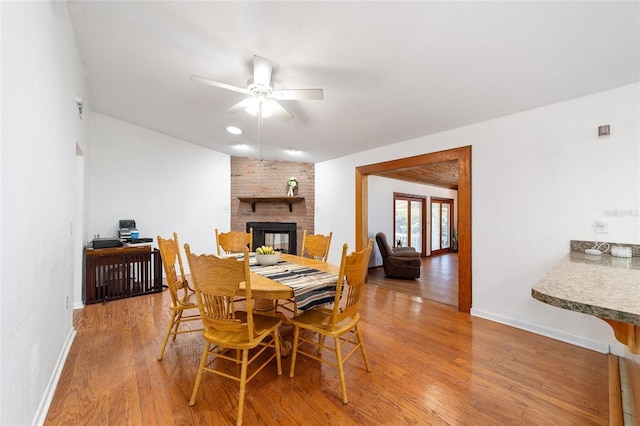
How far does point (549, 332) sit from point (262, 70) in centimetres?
371

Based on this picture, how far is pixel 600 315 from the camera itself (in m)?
0.76

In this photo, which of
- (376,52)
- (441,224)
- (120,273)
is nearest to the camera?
(376,52)

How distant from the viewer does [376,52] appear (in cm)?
196

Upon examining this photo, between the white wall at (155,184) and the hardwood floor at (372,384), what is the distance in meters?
2.06

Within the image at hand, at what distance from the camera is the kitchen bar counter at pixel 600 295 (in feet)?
2.46

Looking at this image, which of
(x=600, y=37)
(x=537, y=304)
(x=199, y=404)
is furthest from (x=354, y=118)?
(x=199, y=404)

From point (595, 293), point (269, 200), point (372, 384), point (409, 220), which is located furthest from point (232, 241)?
point (409, 220)

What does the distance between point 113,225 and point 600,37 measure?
5.83 meters

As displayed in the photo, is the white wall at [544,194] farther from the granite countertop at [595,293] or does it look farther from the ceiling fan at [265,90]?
the ceiling fan at [265,90]

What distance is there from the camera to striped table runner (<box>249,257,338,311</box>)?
165 cm

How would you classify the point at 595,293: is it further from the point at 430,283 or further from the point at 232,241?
the point at 430,283

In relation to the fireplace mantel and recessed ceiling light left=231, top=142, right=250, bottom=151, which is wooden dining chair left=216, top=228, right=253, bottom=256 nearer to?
the fireplace mantel

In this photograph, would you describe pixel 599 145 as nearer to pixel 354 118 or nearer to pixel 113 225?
pixel 354 118

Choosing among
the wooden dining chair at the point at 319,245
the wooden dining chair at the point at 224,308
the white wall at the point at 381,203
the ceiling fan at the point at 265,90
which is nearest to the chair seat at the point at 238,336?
the wooden dining chair at the point at 224,308
